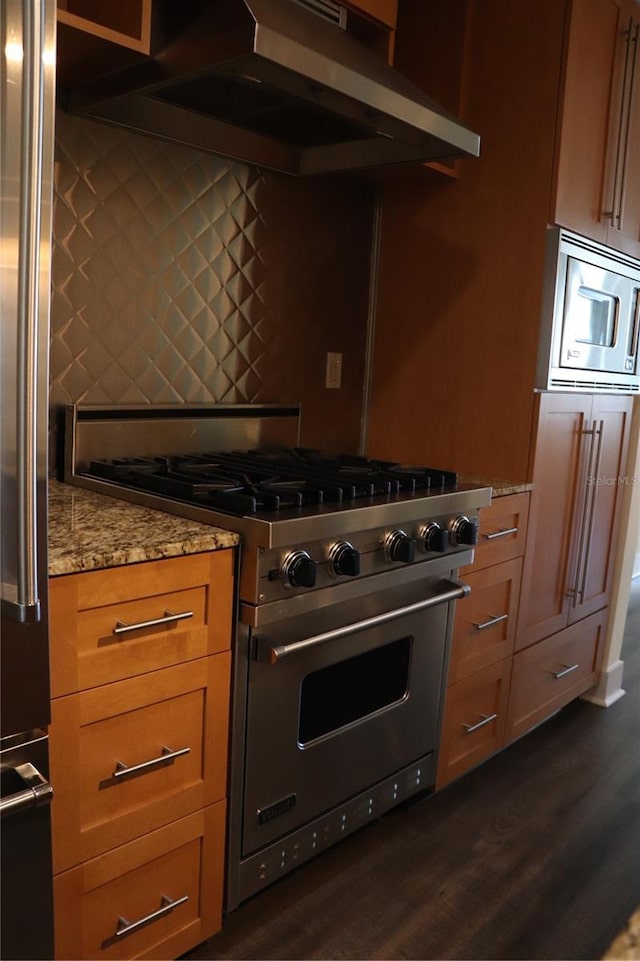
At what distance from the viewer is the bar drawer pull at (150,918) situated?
1395 millimetres

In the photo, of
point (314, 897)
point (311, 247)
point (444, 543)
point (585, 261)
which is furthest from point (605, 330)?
point (314, 897)

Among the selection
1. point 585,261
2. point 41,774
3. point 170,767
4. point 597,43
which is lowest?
point 170,767

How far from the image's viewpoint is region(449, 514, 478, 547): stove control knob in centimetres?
194

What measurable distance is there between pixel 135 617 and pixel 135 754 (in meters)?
0.26

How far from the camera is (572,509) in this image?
8.40 ft

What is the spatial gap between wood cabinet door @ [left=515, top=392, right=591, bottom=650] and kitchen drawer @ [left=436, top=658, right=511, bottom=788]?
6.0 inches

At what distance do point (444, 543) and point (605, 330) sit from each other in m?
1.18

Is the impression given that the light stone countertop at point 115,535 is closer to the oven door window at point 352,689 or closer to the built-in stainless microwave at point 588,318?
the oven door window at point 352,689

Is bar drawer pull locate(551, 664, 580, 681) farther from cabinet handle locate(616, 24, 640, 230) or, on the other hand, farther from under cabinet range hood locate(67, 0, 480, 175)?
under cabinet range hood locate(67, 0, 480, 175)

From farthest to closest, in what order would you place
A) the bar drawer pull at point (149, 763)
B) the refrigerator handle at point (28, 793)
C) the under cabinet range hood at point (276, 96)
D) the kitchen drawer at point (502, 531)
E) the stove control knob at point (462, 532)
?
the kitchen drawer at point (502, 531), the stove control knob at point (462, 532), the under cabinet range hood at point (276, 96), the bar drawer pull at point (149, 763), the refrigerator handle at point (28, 793)

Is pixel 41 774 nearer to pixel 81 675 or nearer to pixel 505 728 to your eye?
pixel 81 675

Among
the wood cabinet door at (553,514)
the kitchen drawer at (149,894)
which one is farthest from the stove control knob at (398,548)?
the wood cabinet door at (553,514)

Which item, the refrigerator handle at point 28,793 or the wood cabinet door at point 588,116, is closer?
the refrigerator handle at point 28,793

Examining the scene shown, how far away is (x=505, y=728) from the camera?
7.95 feet
